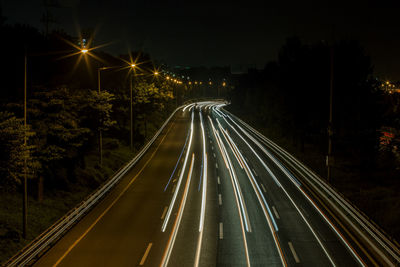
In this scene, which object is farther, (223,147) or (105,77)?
(223,147)

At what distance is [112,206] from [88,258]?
7989 mm

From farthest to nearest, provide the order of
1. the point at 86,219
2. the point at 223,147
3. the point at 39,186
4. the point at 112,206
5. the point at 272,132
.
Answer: the point at 272,132
the point at 223,147
the point at 39,186
the point at 112,206
the point at 86,219

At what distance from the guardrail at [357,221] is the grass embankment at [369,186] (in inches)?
34.7

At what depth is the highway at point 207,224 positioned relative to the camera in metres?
15.4

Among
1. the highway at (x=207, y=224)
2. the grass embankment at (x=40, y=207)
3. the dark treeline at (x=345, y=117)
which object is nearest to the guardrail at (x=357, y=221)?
the highway at (x=207, y=224)

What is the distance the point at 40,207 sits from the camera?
2358 centimetres

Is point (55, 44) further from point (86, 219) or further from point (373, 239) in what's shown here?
point (373, 239)

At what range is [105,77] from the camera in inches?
1726

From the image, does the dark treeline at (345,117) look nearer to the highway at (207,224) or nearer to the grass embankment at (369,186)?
the grass embankment at (369,186)

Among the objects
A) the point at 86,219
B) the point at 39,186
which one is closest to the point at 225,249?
the point at 86,219

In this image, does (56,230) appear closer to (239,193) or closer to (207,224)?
(207,224)

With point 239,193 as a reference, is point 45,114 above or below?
above

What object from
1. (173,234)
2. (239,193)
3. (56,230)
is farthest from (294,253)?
(239,193)

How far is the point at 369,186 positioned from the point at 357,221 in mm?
12273
